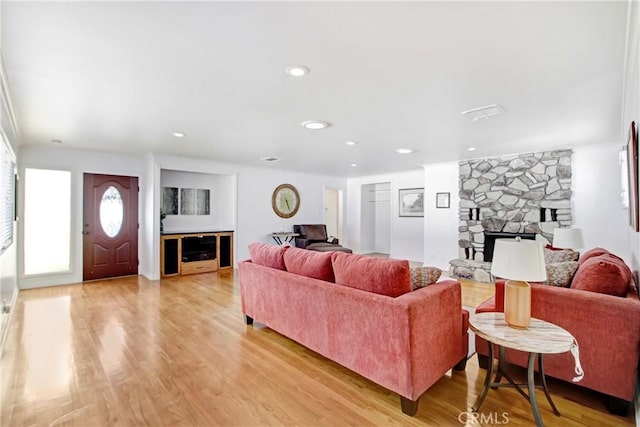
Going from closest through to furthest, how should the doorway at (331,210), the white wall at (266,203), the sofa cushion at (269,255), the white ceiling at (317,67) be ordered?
the white ceiling at (317,67)
the sofa cushion at (269,255)
the white wall at (266,203)
the doorway at (331,210)

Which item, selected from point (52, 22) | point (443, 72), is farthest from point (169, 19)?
point (443, 72)

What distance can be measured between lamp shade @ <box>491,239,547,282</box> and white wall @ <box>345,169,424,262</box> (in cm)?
587

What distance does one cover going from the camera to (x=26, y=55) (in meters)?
2.04

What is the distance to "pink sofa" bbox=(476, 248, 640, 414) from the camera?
185 centimetres

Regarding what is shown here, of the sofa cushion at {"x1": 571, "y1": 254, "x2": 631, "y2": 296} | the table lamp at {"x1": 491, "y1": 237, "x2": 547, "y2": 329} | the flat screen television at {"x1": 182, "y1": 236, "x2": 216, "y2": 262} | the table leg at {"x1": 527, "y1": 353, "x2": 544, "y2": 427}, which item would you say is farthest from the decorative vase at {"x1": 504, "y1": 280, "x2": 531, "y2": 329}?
the flat screen television at {"x1": 182, "y1": 236, "x2": 216, "y2": 262}

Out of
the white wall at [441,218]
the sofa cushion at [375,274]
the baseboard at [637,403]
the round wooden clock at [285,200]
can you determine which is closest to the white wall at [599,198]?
the white wall at [441,218]

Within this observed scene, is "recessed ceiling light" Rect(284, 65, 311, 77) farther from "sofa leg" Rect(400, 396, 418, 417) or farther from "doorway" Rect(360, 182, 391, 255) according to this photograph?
"doorway" Rect(360, 182, 391, 255)

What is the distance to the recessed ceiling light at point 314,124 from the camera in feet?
11.5

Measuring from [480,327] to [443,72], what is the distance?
178 cm

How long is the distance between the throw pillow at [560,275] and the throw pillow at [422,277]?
87cm

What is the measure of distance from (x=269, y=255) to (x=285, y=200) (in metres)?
4.70

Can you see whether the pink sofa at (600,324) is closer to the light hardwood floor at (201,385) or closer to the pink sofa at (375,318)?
the light hardwood floor at (201,385)

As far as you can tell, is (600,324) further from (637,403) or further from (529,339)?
(529,339)

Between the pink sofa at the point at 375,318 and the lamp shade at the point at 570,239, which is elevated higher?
the lamp shade at the point at 570,239
